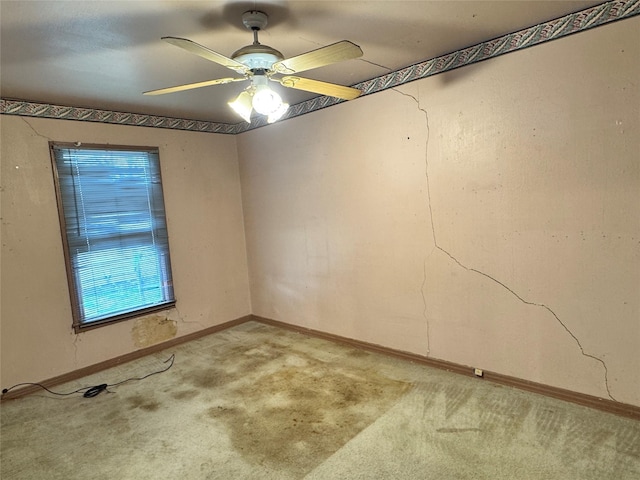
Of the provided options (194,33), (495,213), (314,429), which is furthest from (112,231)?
Answer: (495,213)

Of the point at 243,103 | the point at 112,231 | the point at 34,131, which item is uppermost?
the point at 34,131

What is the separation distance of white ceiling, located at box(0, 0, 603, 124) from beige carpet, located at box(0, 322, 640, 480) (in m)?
2.39

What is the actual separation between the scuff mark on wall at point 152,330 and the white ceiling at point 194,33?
2171 millimetres

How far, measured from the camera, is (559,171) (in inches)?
91.6

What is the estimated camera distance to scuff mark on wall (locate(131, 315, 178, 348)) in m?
3.71


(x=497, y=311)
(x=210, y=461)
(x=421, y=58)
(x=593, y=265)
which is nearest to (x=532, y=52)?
(x=421, y=58)

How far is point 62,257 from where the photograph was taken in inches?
127

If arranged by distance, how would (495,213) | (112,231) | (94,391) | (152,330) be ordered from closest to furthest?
(495,213)
(94,391)
(112,231)
(152,330)

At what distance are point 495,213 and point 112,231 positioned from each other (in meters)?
3.34

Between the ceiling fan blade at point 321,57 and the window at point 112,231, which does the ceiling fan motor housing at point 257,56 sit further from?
the window at point 112,231

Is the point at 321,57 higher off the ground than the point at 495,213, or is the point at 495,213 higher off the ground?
the point at 321,57

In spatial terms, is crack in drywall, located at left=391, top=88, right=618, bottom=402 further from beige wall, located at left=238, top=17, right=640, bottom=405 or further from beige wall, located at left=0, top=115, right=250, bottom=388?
beige wall, located at left=0, top=115, right=250, bottom=388

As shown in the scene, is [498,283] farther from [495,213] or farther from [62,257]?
[62,257]

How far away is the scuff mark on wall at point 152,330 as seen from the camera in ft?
12.2
